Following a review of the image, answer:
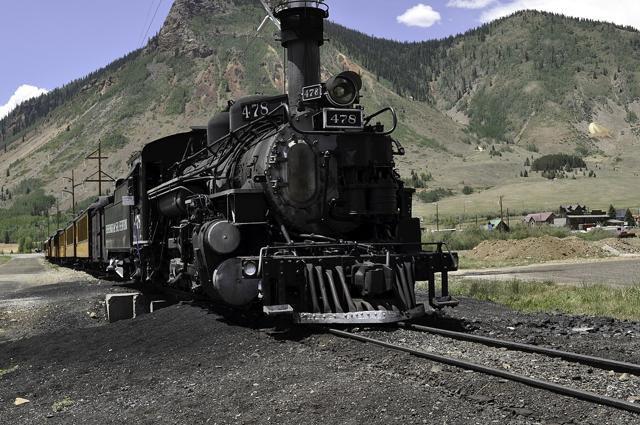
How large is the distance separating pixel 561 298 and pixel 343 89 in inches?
338

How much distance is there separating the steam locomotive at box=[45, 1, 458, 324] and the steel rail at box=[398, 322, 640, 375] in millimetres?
441

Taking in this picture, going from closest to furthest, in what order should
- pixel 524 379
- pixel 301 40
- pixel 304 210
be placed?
1. pixel 524 379
2. pixel 304 210
3. pixel 301 40

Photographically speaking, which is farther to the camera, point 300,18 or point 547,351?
point 300,18

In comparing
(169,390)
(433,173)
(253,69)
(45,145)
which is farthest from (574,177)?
(169,390)

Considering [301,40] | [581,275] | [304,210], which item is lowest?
[581,275]

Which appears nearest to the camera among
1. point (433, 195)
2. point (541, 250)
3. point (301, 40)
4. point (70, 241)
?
point (301, 40)

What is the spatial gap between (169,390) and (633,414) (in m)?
4.46

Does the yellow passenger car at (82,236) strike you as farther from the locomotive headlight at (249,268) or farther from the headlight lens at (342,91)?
the locomotive headlight at (249,268)

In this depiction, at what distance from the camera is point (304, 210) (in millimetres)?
10164

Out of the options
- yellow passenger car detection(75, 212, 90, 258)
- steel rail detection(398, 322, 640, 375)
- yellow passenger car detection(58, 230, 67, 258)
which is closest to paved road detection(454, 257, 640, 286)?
steel rail detection(398, 322, 640, 375)

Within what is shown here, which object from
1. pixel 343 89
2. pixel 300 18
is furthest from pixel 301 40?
pixel 343 89

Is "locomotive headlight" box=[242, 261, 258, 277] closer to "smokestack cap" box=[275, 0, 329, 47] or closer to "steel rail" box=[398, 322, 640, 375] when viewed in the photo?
"steel rail" box=[398, 322, 640, 375]

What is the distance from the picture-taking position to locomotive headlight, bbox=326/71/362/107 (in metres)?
10.4

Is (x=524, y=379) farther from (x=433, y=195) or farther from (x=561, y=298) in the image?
(x=433, y=195)
